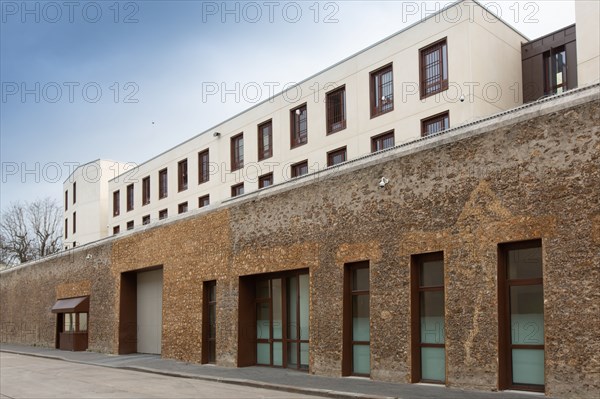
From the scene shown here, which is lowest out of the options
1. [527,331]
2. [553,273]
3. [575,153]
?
[527,331]

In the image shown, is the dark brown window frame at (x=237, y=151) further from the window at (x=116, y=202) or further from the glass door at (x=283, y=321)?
the window at (x=116, y=202)

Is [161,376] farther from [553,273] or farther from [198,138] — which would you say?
[198,138]

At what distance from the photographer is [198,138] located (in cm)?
3869

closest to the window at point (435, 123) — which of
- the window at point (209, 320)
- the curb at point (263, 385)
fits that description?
the window at point (209, 320)

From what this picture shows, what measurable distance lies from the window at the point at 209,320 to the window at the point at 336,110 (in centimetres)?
921

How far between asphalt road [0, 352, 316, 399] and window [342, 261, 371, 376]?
2.45 meters

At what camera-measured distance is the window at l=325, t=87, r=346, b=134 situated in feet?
94.5

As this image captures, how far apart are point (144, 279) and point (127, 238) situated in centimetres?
182

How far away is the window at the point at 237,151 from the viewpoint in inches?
1393

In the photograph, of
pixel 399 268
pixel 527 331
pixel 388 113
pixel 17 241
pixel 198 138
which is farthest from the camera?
pixel 17 241

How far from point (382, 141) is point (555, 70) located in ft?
22.1

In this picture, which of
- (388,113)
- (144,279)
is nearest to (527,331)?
(388,113)

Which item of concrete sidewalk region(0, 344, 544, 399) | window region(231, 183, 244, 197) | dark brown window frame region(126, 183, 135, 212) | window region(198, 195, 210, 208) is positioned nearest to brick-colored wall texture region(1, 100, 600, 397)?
concrete sidewalk region(0, 344, 544, 399)

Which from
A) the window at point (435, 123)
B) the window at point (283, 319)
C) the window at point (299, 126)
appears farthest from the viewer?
the window at point (299, 126)
